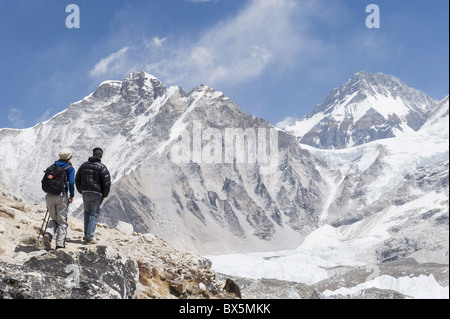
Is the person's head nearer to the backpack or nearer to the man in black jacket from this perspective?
the man in black jacket

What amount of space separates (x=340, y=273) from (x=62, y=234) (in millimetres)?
195717

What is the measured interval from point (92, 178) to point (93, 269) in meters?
2.34

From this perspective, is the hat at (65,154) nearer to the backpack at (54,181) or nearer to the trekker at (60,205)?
the trekker at (60,205)

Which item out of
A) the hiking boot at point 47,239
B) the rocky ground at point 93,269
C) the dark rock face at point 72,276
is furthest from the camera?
the hiking boot at point 47,239

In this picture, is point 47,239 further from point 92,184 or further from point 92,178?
point 92,178

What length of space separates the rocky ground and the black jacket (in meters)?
1.45

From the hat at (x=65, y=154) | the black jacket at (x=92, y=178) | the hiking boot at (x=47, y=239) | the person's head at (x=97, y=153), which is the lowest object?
the hiking boot at (x=47, y=239)

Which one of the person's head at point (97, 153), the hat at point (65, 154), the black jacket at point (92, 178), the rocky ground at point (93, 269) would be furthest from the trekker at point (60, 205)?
the person's head at point (97, 153)

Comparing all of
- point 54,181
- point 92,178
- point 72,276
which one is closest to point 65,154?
point 54,181

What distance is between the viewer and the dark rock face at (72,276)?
11.4 m

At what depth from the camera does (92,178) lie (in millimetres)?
13656

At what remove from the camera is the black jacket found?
1361 cm

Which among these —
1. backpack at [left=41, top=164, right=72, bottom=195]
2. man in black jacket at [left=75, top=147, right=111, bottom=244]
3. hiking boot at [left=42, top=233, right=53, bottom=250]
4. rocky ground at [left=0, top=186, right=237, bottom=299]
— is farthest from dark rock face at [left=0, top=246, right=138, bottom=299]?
Result: backpack at [left=41, top=164, right=72, bottom=195]
